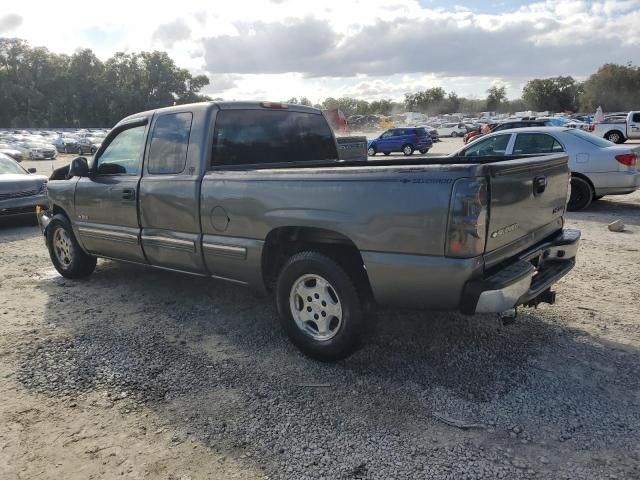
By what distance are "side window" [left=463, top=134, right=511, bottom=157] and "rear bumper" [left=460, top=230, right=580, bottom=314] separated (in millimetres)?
6330

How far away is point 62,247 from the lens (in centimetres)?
620

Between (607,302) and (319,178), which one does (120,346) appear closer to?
(319,178)

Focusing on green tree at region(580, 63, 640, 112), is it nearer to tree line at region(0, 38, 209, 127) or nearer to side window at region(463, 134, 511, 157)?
tree line at region(0, 38, 209, 127)

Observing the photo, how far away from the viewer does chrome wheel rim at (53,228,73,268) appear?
605 centimetres

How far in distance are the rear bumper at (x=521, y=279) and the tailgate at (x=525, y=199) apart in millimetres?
120

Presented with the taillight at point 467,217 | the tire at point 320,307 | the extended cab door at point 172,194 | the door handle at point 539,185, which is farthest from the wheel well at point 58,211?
the door handle at point 539,185

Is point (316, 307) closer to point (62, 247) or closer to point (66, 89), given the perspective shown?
point (62, 247)

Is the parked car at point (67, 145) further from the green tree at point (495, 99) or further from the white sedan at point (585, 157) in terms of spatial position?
the green tree at point (495, 99)

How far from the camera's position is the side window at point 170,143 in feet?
14.6

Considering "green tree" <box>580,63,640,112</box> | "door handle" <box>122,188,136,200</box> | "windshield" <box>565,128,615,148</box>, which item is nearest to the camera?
"door handle" <box>122,188,136,200</box>

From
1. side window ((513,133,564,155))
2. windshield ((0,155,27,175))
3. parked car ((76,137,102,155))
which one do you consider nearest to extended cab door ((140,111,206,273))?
side window ((513,133,564,155))

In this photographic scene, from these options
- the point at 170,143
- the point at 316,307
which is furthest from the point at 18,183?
the point at 316,307

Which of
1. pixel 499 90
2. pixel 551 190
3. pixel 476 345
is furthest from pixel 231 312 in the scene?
pixel 499 90

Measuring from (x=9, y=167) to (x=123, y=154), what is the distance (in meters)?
7.07
